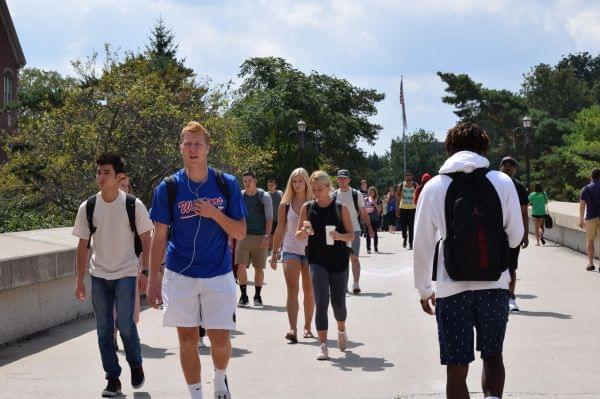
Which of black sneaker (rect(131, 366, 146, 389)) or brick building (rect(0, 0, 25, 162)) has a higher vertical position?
brick building (rect(0, 0, 25, 162))

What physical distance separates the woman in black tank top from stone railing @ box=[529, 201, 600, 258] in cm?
1081

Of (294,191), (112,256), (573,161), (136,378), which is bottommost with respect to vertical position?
(136,378)

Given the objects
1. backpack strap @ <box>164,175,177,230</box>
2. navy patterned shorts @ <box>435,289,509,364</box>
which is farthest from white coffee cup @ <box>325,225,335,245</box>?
navy patterned shorts @ <box>435,289,509,364</box>

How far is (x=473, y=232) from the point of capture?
507 cm

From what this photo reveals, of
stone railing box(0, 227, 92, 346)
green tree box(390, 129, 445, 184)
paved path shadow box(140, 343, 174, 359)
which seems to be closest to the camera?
paved path shadow box(140, 343, 174, 359)

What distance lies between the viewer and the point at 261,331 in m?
10.5

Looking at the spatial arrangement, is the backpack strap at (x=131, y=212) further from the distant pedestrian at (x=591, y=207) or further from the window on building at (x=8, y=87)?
the window on building at (x=8, y=87)

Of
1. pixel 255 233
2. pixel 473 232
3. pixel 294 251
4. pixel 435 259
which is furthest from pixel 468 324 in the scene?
pixel 255 233

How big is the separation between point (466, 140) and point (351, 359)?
144 inches

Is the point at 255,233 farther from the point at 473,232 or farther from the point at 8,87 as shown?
the point at 8,87

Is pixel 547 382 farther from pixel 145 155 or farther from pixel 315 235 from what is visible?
pixel 145 155

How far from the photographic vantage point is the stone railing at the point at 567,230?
21.2 meters

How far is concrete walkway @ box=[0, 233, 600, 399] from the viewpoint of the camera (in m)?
7.18

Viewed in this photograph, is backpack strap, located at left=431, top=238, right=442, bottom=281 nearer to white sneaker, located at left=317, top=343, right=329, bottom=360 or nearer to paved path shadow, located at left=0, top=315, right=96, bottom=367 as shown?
white sneaker, located at left=317, top=343, right=329, bottom=360
